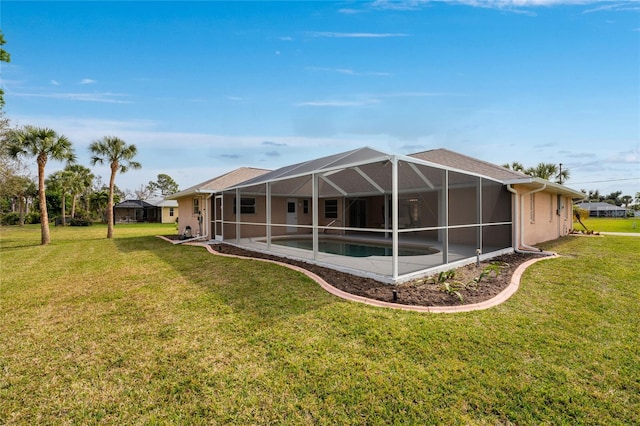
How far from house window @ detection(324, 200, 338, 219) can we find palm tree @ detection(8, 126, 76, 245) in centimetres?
1308

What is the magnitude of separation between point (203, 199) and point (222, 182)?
4.12 ft

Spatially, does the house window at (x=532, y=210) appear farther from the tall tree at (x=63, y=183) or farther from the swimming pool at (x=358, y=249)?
the tall tree at (x=63, y=183)

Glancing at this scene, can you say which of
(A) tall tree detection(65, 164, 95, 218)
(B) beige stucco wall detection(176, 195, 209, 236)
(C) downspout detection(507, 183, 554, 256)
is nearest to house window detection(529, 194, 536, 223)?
(C) downspout detection(507, 183, 554, 256)

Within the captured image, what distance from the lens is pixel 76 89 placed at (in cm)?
1091

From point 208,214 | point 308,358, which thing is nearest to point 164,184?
point 208,214

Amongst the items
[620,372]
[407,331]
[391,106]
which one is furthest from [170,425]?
[391,106]

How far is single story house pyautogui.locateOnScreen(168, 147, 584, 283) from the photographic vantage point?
25.8ft

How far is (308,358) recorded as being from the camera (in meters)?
3.13

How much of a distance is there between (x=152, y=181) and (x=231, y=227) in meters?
57.7

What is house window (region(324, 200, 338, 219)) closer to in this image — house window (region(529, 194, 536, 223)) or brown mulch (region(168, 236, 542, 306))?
house window (region(529, 194, 536, 223))

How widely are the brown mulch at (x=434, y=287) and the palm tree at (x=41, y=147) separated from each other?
1385 centimetres

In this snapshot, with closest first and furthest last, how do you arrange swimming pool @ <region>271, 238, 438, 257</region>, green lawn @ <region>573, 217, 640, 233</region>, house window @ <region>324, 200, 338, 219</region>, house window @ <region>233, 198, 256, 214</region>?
swimming pool @ <region>271, 238, 438, 257</region>, house window @ <region>233, 198, 256, 214</region>, house window @ <region>324, 200, 338, 219</region>, green lawn @ <region>573, 217, 640, 233</region>

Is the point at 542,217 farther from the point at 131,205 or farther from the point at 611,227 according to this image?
the point at 131,205

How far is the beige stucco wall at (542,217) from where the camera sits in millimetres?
10808
